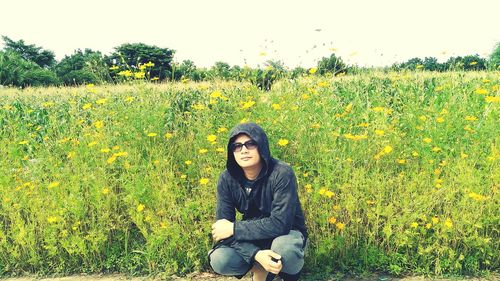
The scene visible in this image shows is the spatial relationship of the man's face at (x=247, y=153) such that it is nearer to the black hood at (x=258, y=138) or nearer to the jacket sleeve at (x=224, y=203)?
the black hood at (x=258, y=138)

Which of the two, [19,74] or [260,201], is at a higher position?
[19,74]

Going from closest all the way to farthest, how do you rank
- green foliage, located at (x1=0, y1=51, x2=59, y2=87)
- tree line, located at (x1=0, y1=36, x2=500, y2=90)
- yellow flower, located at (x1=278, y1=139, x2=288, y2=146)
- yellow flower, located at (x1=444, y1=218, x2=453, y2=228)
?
yellow flower, located at (x1=444, y1=218, x2=453, y2=228) < yellow flower, located at (x1=278, y1=139, x2=288, y2=146) < tree line, located at (x1=0, y1=36, x2=500, y2=90) < green foliage, located at (x1=0, y1=51, x2=59, y2=87)

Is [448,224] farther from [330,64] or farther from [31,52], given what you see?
[31,52]

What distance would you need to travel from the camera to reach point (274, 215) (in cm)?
283

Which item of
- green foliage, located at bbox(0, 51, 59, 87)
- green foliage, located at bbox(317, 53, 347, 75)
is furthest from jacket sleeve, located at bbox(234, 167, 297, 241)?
green foliage, located at bbox(0, 51, 59, 87)

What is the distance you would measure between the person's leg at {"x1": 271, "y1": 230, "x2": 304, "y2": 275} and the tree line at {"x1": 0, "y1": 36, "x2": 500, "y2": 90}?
7.11 ft

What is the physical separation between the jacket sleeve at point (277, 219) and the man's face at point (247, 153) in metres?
0.18

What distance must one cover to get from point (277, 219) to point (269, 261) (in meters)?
0.25

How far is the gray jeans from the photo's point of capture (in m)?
2.77

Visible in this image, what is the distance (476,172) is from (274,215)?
65.1 inches

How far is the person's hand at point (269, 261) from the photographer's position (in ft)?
8.87

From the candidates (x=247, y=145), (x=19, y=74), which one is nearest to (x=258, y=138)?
(x=247, y=145)

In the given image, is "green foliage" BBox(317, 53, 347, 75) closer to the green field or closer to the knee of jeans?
the green field

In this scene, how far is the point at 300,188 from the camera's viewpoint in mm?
3684
